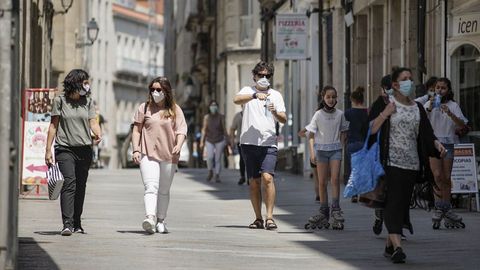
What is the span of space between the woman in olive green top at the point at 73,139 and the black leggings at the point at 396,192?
435 cm

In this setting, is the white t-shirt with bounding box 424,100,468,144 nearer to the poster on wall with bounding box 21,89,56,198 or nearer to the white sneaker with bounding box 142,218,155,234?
the white sneaker with bounding box 142,218,155,234

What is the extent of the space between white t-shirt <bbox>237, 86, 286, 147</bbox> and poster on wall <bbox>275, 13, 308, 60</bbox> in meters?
19.5

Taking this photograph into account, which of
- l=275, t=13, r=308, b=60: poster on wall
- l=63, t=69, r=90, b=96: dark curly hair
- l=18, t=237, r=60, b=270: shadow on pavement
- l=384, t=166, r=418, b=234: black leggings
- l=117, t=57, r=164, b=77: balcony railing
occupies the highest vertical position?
l=117, t=57, r=164, b=77: balcony railing

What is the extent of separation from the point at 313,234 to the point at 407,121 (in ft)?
12.7

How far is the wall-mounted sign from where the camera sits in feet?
79.1

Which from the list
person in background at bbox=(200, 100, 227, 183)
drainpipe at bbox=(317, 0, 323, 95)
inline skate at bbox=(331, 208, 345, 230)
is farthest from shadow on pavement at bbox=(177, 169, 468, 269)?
drainpipe at bbox=(317, 0, 323, 95)

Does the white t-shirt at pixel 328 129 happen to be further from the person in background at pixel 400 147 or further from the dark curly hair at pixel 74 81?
the person in background at pixel 400 147

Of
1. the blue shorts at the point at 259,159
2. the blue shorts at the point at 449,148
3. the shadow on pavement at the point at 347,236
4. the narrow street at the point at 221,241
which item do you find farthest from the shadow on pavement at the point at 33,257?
the blue shorts at the point at 449,148

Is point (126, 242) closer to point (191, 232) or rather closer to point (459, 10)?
point (191, 232)

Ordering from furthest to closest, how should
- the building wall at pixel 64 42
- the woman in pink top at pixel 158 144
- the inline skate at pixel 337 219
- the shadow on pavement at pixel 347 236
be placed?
the building wall at pixel 64 42
the inline skate at pixel 337 219
the woman in pink top at pixel 158 144
the shadow on pavement at pixel 347 236

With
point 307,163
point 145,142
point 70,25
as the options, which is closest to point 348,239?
point 145,142

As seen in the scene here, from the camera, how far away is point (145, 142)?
17.6 m

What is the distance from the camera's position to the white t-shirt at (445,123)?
19.5 meters

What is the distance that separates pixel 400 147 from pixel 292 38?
24153 mm
